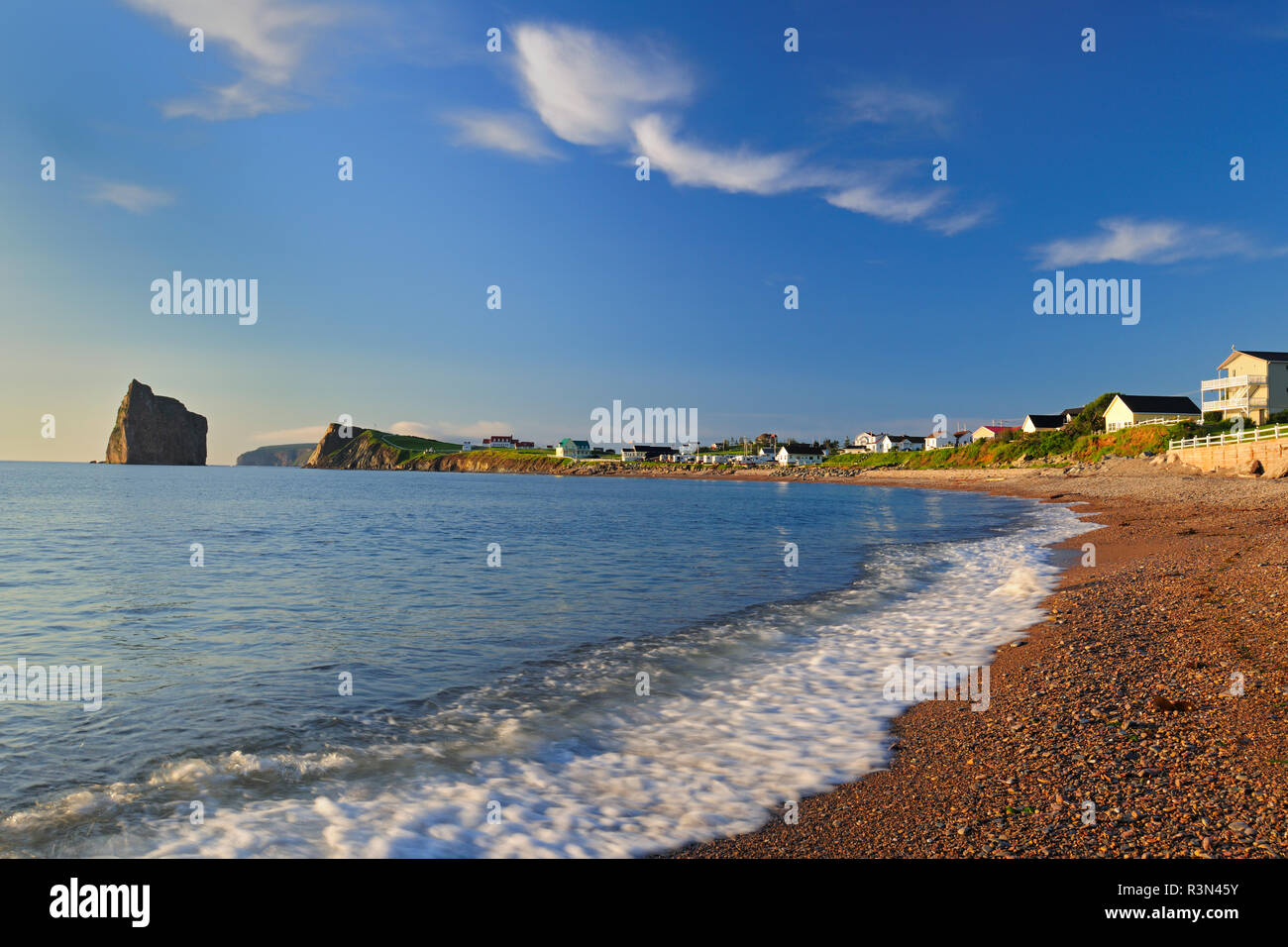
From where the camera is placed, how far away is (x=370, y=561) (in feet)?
93.7

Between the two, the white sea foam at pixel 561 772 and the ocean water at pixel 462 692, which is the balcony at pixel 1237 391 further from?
the white sea foam at pixel 561 772

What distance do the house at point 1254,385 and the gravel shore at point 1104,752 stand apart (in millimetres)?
81963

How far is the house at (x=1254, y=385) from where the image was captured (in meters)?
73.6

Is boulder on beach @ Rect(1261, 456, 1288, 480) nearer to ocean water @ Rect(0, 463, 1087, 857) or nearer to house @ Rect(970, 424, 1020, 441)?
ocean water @ Rect(0, 463, 1087, 857)

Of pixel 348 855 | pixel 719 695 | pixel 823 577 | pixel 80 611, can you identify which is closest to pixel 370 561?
pixel 80 611

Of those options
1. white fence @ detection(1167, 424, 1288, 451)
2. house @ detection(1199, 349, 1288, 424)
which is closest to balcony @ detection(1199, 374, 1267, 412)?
house @ detection(1199, 349, 1288, 424)

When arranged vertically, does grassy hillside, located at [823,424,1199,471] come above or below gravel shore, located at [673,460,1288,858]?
above

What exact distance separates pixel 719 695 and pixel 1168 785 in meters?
6.22

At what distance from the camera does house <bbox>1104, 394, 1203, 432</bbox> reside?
95.9 meters

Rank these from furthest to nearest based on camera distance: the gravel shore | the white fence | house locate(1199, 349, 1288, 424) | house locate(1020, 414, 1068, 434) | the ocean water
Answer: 1. house locate(1020, 414, 1068, 434)
2. house locate(1199, 349, 1288, 424)
3. the white fence
4. the ocean water
5. the gravel shore

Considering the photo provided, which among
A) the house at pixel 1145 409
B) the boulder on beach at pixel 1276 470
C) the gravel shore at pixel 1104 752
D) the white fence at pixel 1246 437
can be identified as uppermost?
the house at pixel 1145 409

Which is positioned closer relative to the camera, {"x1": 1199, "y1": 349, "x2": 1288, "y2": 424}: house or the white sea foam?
the white sea foam

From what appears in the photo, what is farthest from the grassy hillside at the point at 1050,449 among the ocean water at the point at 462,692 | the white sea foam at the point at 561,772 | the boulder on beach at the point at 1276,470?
the white sea foam at the point at 561,772
